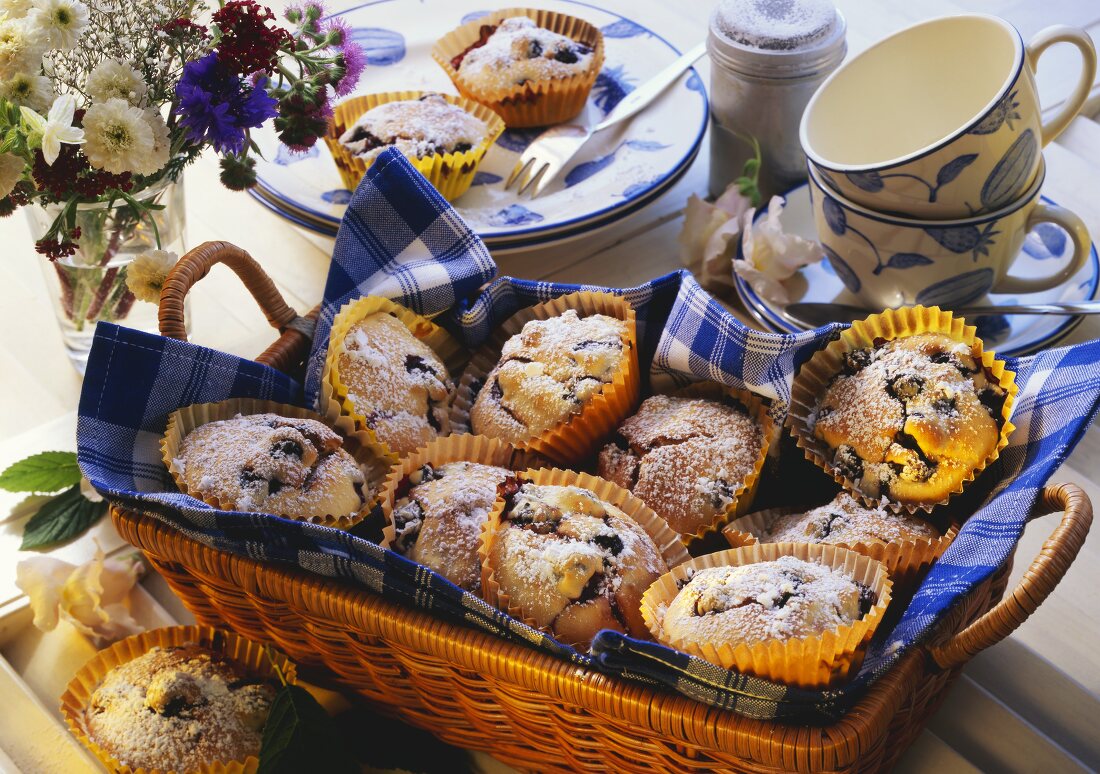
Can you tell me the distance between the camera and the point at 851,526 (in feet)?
3.10

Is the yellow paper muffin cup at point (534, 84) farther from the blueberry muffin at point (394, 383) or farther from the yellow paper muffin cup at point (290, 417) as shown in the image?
the yellow paper muffin cup at point (290, 417)

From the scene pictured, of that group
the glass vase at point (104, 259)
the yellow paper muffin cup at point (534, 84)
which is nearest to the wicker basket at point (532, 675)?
the glass vase at point (104, 259)

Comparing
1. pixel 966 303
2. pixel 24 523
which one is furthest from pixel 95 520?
pixel 966 303

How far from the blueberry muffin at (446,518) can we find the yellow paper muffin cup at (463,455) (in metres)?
→ 0.01

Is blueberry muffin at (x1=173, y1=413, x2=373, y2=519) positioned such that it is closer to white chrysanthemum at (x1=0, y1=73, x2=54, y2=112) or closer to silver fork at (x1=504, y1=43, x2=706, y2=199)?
white chrysanthemum at (x1=0, y1=73, x2=54, y2=112)

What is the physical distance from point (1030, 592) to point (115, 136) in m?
0.87

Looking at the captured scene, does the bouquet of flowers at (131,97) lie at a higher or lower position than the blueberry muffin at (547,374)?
higher

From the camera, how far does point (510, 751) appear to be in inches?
37.6

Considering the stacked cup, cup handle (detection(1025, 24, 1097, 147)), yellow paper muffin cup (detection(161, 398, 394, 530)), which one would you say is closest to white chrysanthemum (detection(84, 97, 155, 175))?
yellow paper muffin cup (detection(161, 398, 394, 530))

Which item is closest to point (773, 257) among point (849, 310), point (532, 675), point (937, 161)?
point (849, 310)

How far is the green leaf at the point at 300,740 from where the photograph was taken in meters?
0.93

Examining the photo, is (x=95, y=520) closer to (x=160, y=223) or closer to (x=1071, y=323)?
(x=160, y=223)

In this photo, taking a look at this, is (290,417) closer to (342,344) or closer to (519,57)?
(342,344)

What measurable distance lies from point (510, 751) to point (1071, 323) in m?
0.84
